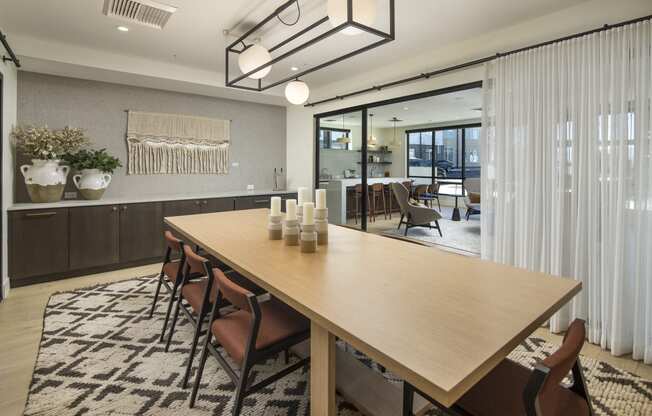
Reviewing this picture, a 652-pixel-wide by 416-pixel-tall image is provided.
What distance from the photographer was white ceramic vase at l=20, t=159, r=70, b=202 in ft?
12.0

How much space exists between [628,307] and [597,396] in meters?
0.85

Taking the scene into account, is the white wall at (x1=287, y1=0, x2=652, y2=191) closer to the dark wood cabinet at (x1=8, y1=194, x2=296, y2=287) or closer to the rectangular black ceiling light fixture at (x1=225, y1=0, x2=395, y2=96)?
the rectangular black ceiling light fixture at (x1=225, y1=0, x2=395, y2=96)

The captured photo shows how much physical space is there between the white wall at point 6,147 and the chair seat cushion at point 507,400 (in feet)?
13.7

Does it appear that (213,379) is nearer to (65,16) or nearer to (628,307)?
(628,307)

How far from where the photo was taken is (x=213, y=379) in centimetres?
201

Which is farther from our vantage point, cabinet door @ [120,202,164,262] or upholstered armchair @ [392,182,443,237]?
upholstered armchair @ [392,182,443,237]

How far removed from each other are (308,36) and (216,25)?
0.87 metres

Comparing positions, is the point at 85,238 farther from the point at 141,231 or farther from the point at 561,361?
the point at 561,361

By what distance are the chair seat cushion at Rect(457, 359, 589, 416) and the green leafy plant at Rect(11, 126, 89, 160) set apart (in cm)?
446

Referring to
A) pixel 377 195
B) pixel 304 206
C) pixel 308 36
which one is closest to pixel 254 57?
pixel 308 36

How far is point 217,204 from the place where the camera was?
4.91 metres

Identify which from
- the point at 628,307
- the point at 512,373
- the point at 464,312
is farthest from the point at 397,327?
the point at 628,307

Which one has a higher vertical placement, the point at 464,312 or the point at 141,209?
the point at 141,209

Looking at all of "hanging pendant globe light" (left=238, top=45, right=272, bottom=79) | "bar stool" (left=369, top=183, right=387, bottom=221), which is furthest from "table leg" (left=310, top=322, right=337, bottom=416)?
"bar stool" (left=369, top=183, right=387, bottom=221)
